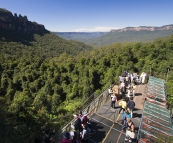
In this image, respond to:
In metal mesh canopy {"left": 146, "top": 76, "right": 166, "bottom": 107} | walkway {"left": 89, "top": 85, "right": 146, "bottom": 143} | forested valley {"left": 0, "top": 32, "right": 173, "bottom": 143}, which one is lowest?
forested valley {"left": 0, "top": 32, "right": 173, "bottom": 143}

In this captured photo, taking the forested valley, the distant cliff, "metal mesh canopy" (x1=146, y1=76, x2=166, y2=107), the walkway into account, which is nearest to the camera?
the walkway

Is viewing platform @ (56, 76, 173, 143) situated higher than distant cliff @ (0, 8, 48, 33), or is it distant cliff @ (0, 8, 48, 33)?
distant cliff @ (0, 8, 48, 33)

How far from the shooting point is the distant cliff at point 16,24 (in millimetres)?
151625

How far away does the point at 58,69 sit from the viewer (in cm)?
5328

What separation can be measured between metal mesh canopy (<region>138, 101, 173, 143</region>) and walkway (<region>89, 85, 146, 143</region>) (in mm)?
1339

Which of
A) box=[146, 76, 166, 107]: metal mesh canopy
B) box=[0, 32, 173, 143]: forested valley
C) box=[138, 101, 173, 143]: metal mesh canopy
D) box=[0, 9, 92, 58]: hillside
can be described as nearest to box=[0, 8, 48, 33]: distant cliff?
box=[0, 9, 92, 58]: hillside

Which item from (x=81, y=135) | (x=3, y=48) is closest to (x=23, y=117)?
(x=81, y=135)

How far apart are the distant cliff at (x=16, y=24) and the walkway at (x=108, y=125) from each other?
491 ft

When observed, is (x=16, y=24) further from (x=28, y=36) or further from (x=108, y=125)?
(x=108, y=125)

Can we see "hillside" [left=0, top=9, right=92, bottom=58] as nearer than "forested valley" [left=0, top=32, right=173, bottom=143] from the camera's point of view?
No

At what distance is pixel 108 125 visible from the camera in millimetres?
11922

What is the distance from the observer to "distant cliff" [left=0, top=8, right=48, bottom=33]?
151625 mm

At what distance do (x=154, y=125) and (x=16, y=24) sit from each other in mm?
175886

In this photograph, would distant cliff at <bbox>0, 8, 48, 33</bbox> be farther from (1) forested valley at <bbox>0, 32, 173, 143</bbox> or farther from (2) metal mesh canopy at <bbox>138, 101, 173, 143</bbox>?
(2) metal mesh canopy at <bbox>138, 101, 173, 143</bbox>
